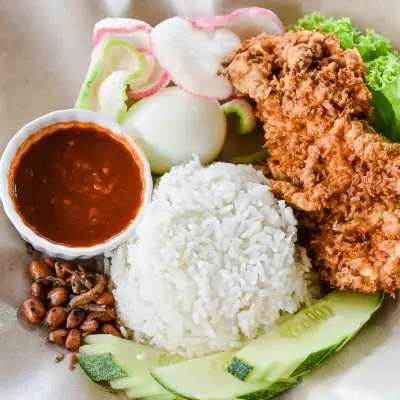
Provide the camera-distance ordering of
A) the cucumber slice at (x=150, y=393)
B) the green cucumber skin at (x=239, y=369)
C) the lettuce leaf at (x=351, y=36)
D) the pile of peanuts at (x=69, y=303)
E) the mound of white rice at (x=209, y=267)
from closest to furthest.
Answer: the green cucumber skin at (x=239, y=369), the cucumber slice at (x=150, y=393), the mound of white rice at (x=209, y=267), the pile of peanuts at (x=69, y=303), the lettuce leaf at (x=351, y=36)

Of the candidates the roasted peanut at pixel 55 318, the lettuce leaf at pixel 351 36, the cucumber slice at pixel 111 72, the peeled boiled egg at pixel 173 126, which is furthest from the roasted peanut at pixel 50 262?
the lettuce leaf at pixel 351 36

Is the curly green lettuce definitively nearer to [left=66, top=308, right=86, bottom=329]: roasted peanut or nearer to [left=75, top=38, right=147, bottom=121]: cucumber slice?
[left=75, top=38, right=147, bottom=121]: cucumber slice

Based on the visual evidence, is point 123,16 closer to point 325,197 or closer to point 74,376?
point 325,197

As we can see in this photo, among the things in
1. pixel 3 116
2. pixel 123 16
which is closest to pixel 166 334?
pixel 3 116

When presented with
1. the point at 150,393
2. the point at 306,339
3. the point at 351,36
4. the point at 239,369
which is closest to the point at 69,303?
the point at 150,393

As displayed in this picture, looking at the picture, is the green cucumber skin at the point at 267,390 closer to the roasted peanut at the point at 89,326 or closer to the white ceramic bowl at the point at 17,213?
the roasted peanut at the point at 89,326

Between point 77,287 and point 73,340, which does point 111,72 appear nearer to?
point 77,287
